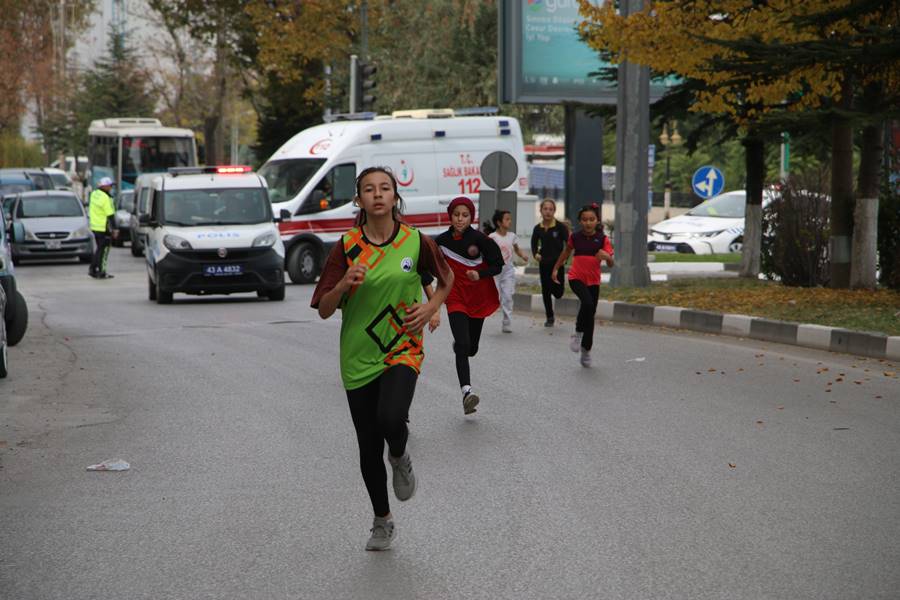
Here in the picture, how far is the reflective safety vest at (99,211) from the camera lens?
28.2m

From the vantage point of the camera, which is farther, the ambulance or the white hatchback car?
the white hatchback car

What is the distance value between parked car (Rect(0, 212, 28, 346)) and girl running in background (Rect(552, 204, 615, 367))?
5165 mm

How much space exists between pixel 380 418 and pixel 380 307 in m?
0.46

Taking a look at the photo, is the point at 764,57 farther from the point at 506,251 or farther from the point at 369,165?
the point at 369,165

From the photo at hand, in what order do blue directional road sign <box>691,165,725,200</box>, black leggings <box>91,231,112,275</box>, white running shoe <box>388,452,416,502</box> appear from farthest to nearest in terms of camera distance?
blue directional road sign <box>691,165,725,200</box>, black leggings <box>91,231,112,275</box>, white running shoe <box>388,452,416,502</box>

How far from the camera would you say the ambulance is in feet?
90.3

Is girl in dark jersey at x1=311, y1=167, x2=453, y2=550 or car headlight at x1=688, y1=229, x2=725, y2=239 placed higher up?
girl in dark jersey at x1=311, y1=167, x2=453, y2=550

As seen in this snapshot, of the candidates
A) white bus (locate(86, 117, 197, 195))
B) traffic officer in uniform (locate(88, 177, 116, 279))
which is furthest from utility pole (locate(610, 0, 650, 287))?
white bus (locate(86, 117, 197, 195))

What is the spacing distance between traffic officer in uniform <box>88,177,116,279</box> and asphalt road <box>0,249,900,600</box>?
1329 centimetres

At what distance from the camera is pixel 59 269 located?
111 ft

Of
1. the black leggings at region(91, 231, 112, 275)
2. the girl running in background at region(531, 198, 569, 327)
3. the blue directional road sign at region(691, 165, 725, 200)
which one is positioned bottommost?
the black leggings at region(91, 231, 112, 275)

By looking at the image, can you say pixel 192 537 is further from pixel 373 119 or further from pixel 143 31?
pixel 143 31

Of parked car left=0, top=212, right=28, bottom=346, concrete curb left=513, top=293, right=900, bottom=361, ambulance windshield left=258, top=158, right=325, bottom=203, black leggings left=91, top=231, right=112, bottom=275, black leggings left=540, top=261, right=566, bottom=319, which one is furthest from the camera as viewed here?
black leggings left=91, top=231, right=112, bottom=275

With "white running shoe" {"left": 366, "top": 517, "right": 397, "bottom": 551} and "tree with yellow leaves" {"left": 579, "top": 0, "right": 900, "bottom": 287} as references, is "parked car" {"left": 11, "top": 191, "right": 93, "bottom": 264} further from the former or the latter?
"white running shoe" {"left": 366, "top": 517, "right": 397, "bottom": 551}
